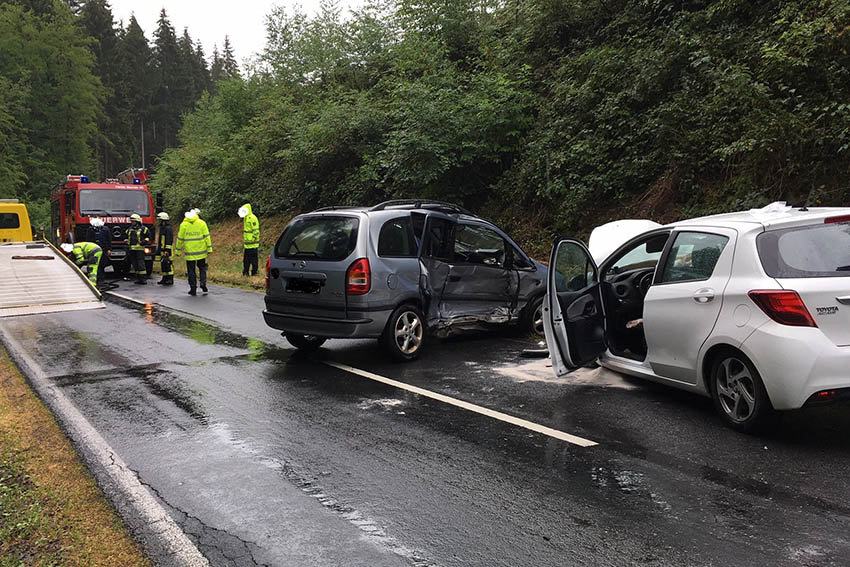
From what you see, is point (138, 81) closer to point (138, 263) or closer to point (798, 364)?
point (138, 263)

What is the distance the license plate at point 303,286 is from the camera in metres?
7.57

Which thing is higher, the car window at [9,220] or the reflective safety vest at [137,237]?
the car window at [9,220]

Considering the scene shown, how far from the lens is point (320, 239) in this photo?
7.72m

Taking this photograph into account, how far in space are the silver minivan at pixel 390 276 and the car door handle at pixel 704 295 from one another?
338 cm

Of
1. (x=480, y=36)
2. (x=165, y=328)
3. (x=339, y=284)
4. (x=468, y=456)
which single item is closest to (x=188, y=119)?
(x=480, y=36)

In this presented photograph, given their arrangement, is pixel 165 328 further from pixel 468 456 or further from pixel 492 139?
pixel 492 139

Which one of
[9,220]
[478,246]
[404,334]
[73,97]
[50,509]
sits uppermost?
[73,97]

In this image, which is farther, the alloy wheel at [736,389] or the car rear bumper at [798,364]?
the alloy wheel at [736,389]

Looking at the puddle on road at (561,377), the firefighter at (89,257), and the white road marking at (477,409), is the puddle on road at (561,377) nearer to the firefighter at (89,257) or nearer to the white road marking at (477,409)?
the white road marking at (477,409)

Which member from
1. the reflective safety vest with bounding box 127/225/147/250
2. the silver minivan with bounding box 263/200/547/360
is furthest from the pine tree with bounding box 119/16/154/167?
the silver minivan with bounding box 263/200/547/360

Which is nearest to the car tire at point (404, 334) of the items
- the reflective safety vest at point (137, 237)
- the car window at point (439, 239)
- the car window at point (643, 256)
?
the car window at point (439, 239)

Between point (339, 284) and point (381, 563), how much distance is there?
4.43 metres

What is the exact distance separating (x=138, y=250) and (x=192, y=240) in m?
4.19

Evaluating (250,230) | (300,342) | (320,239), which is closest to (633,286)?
(320,239)
